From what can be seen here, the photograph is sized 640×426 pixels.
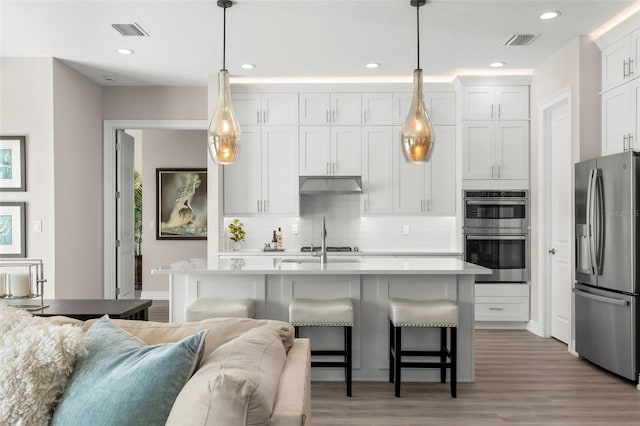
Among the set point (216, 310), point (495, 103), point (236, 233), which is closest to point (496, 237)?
point (495, 103)

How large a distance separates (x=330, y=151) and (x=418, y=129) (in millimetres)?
2611

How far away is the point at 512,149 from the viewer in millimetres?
5621

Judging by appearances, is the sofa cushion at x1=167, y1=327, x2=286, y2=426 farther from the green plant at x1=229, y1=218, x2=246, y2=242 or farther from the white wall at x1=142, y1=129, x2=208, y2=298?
the white wall at x1=142, y1=129, x2=208, y2=298

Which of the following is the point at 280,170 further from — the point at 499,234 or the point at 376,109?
the point at 499,234

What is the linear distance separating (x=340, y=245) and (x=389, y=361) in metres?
2.63

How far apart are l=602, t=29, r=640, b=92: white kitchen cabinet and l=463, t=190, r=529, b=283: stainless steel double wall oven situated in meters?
1.64

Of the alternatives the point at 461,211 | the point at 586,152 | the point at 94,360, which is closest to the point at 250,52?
the point at 461,211

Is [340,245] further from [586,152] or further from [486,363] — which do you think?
[586,152]

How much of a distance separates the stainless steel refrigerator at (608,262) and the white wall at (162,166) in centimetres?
539

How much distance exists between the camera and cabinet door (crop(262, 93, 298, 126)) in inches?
233

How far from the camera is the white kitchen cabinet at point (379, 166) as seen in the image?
19.4ft

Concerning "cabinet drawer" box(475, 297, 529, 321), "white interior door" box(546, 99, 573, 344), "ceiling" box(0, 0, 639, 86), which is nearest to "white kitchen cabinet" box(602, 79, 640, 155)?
"white interior door" box(546, 99, 573, 344)

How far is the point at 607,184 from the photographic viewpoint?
12.5ft

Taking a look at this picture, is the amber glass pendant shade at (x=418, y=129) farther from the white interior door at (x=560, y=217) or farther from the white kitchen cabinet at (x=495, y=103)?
the white kitchen cabinet at (x=495, y=103)
